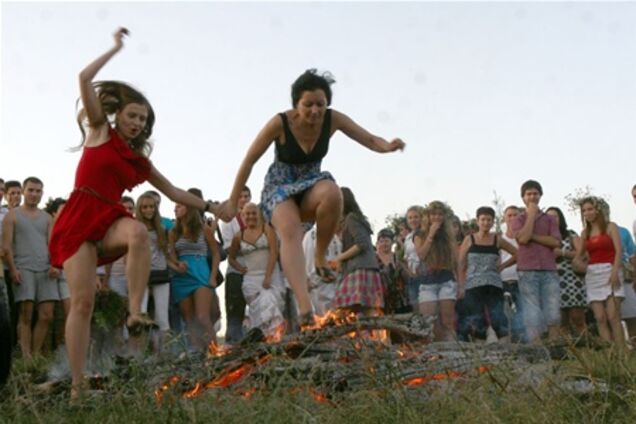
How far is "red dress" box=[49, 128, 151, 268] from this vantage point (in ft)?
20.8

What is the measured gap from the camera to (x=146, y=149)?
6.79 metres

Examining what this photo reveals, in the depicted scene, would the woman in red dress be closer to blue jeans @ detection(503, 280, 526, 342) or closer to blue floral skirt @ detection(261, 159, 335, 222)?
blue floral skirt @ detection(261, 159, 335, 222)

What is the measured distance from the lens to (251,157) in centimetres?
734

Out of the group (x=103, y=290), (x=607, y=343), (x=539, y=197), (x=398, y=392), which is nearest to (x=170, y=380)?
(x=398, y=392)

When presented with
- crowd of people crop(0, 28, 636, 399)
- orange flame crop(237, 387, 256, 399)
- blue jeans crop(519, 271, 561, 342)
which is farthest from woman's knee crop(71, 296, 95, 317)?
blue jeans crop(519, 271, 561, 342)

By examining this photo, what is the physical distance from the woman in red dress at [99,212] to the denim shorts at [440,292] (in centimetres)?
541

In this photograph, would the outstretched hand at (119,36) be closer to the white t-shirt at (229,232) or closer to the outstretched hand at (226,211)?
the outstretched hand at (226,211)

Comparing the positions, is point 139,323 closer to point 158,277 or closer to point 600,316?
point 158,277

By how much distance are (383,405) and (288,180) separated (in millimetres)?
2818

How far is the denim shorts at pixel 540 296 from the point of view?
11.2 m

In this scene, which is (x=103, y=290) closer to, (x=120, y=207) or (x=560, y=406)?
(x=120, y=207)

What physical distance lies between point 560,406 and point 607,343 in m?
2.55

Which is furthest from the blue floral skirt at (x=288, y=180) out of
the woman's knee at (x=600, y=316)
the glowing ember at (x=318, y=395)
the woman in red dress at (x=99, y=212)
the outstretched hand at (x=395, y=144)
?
the woman's knee at (x=600, y=316)

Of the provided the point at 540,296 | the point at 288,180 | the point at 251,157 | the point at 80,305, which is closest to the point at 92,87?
the point at 80,305
